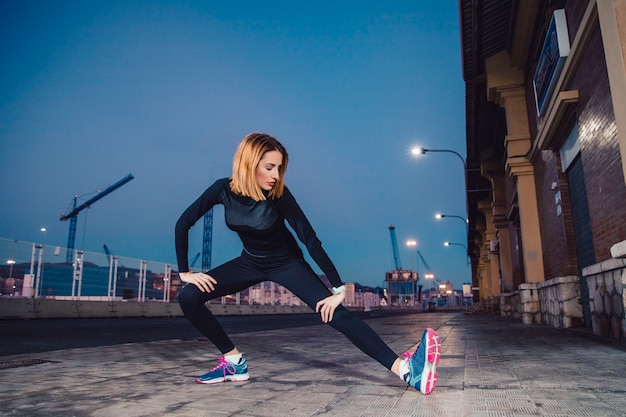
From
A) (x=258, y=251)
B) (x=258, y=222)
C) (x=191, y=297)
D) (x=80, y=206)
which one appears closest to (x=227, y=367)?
(x=191, y=297)

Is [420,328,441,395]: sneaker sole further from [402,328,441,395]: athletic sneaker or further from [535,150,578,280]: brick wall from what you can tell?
[535,150,578,280]: brick wall

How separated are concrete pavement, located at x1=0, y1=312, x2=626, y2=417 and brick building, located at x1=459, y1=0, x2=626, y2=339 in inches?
83.7

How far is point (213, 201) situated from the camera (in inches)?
129

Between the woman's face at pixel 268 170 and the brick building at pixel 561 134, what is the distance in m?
3.93

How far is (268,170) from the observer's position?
3141 millimetres

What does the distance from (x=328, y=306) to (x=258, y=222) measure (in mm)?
752

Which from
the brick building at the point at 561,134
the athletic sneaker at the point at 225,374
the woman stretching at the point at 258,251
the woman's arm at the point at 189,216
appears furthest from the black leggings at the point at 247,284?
the brick building at the point at 561,134

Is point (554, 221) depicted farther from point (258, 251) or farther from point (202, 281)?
point (202, 281)

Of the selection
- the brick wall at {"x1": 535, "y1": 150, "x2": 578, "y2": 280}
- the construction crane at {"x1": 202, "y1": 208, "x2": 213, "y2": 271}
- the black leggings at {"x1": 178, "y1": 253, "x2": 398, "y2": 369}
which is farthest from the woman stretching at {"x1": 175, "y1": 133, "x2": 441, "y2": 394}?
the construction crane at {"x1": 202, "y1": 208, "x2": 213, "y2": 271}

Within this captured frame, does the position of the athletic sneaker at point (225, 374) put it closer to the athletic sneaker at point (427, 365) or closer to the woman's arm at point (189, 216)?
the woman's arm at point (189, 216)

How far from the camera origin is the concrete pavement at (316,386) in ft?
7.89

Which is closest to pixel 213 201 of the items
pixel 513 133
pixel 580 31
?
pixel 580 31

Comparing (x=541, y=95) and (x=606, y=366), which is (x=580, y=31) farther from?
(x=606, y=366)

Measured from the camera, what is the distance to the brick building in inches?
225
